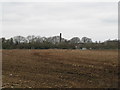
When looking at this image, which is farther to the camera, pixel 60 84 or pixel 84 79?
pixel 84 79

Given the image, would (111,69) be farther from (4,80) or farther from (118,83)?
(4,80)

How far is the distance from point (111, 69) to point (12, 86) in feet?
21.8

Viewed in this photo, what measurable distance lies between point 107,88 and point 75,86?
4.11 feet

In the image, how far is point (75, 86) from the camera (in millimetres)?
7852

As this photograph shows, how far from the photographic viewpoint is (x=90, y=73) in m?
10.8

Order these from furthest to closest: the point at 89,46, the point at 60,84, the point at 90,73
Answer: the point at 89,46 → the point at 90,73 → the point at 60,84

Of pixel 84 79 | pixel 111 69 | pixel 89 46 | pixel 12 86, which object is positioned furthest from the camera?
pixel 89 46

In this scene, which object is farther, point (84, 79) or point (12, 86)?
point (84, 79)

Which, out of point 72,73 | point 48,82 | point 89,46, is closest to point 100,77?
point 72,73

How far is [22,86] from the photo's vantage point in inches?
296

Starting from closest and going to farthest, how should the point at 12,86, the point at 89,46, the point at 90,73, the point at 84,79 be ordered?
the point at 12,86 < the point at 84,79 < the point at 90,73 < the point at 89,46

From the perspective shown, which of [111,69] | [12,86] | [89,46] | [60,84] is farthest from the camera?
[89,46]

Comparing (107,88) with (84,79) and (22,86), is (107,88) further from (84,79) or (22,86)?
(22,86)

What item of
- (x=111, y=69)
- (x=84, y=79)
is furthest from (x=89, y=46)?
(x=84, y=79)
